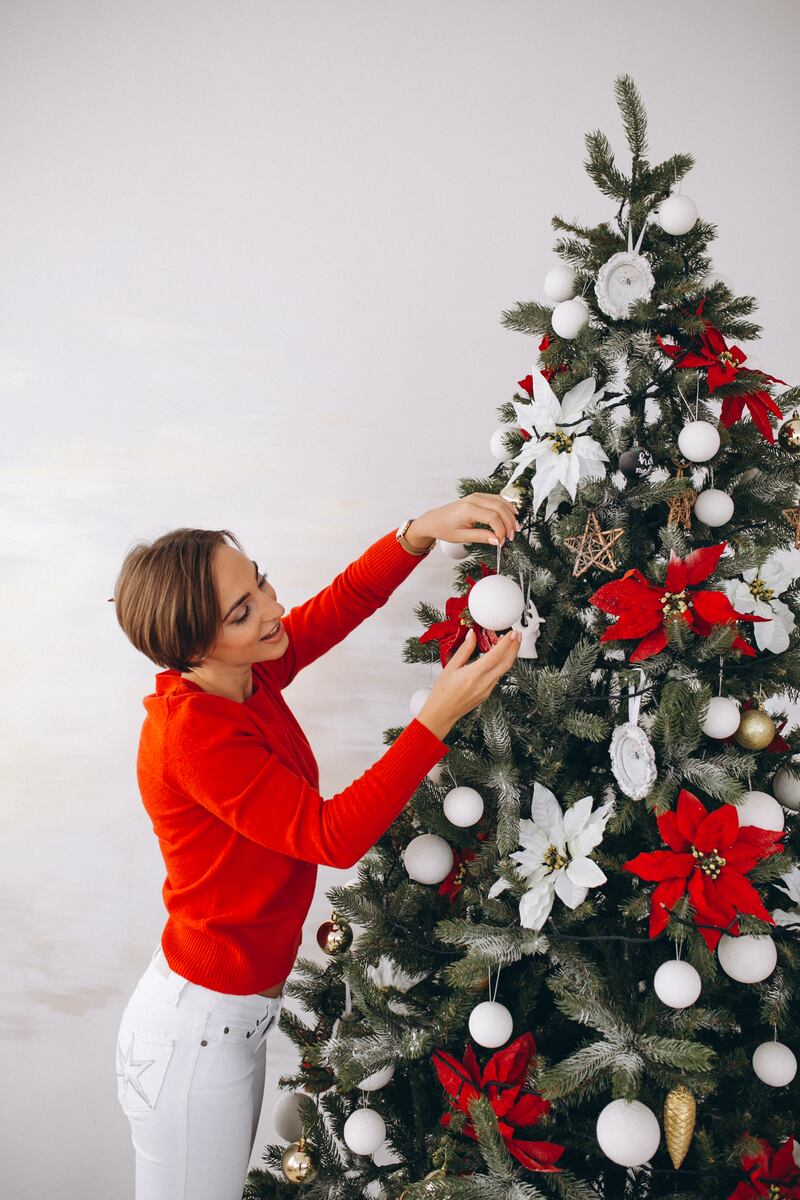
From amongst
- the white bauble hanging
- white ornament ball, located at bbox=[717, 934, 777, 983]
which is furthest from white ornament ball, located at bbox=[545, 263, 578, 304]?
white ornament ball, located at bbox=[717, 934, 777, 983]

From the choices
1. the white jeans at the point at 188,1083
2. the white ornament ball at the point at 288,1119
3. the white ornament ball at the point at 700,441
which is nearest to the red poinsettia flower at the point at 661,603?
the white ornament ball at the point at 700,441

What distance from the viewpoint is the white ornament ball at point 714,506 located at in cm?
105

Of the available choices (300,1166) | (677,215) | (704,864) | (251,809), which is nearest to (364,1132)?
(300,1166)

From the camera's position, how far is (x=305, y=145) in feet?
5.96

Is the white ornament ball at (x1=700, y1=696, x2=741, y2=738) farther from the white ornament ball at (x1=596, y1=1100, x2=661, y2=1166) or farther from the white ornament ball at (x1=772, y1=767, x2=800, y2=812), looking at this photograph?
the white ornament ball at (x1=596, y1=1100, x2=661, y2=1166)

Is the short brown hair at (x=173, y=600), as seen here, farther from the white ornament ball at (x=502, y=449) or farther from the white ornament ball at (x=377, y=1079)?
the white ornament ball at (x=377, y=1079)

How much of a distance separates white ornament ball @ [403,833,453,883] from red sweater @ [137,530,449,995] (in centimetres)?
9

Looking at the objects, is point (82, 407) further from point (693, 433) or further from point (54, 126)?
point (693, 433)

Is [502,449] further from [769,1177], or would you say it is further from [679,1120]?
[769,1177]

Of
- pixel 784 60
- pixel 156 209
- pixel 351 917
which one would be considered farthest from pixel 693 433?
pixel 156 209

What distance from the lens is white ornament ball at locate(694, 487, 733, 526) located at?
3.43 ft

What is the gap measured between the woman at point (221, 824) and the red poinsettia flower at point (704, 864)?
0.83 feet

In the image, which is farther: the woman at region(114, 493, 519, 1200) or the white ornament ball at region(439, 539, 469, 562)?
the white ornament ball at region(439, 539, 469, 562)

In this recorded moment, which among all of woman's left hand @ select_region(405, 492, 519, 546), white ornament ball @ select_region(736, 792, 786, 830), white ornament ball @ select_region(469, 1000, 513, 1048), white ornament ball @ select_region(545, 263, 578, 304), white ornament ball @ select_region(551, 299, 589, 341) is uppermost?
white ornament ball @ select_region(545, 263, 578, 304)
